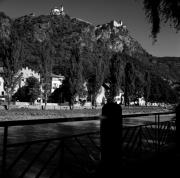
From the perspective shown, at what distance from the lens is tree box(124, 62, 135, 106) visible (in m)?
73.1

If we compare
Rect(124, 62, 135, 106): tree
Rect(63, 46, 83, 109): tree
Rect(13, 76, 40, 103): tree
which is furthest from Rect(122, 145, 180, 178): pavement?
Rect(124, 62, 135, 106): tree

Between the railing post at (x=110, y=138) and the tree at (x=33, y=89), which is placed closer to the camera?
the railing post at (x=110, y=138)

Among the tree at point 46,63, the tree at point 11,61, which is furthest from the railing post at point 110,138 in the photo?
the tree at point 46,63

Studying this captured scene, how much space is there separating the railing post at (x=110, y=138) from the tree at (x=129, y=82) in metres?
68.9

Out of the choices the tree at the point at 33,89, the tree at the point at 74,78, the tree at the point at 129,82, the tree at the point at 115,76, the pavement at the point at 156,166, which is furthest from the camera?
the tree at the point at 129,82

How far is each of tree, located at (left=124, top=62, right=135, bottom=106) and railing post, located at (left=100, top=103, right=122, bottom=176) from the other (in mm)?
68878

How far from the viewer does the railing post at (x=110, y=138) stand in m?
4.58

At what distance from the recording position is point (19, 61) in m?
42.4

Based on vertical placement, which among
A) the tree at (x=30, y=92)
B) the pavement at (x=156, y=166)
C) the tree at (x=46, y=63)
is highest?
the tree at (x=46, y=63)

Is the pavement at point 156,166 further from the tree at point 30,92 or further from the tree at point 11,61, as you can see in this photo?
the tree at point 30,92

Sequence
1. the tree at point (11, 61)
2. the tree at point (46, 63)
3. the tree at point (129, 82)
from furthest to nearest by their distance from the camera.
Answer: the tree at point (129, 82), the tree at point (46, 63), the tree at point (11, 61)

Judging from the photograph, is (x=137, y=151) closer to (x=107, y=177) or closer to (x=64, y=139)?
(x=107, y=177)

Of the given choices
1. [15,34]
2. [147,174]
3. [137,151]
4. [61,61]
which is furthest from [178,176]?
[61,61]

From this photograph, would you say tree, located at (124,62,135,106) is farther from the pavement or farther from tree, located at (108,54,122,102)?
the pavement
